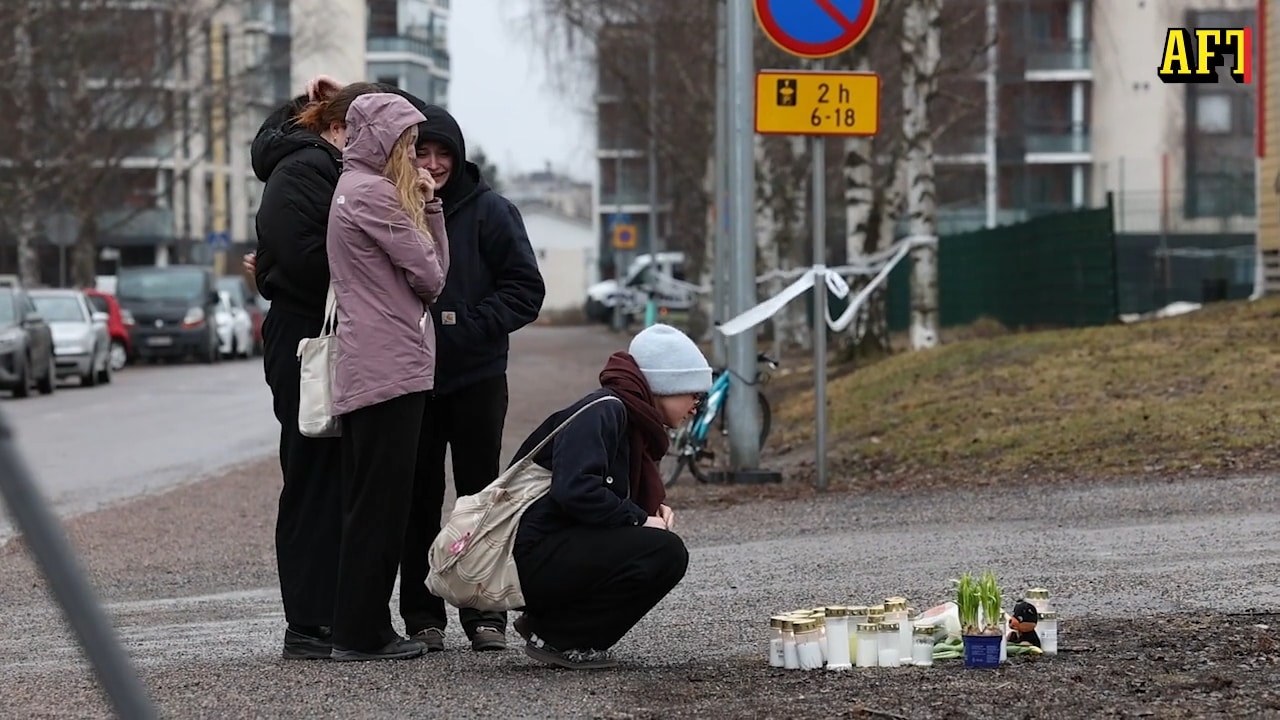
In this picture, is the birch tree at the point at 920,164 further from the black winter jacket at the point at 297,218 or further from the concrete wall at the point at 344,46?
the concrete wall at the point at 344,46

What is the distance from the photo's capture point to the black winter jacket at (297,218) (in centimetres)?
746

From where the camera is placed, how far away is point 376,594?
739cm

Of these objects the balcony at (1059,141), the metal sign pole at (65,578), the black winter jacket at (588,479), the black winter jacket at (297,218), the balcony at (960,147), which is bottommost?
the black winter jacket at (588,479)

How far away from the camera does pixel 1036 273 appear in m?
29.8

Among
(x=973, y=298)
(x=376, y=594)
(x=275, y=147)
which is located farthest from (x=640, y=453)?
(x=973, y=298)

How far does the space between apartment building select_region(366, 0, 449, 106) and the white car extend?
247 ft

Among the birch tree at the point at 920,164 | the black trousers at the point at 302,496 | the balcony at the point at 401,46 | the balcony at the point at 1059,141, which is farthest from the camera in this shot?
the balcony at the point at 401,46

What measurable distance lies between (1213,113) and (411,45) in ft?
193

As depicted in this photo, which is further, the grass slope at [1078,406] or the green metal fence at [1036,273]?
the green metal fence at [1036,273]

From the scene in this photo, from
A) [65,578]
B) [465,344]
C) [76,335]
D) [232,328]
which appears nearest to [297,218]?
[465,344]

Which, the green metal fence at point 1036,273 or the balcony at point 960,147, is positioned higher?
the balcony at point 960,147

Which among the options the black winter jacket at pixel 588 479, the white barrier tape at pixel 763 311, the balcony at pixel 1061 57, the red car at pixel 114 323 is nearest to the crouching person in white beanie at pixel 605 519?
the black winter jacket at pixel 588 479

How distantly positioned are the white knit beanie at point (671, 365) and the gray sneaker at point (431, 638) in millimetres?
1321

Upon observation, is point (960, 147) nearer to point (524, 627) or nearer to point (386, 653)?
point (386, 653)
